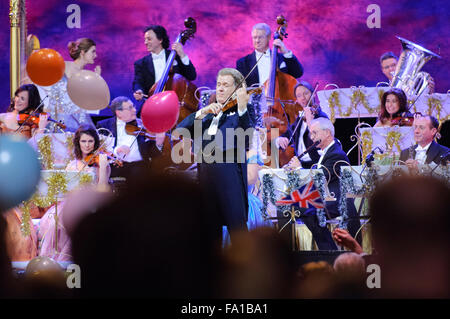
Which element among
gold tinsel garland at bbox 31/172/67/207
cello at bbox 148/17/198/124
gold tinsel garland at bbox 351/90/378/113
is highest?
cello at bbox 148/17/198/124

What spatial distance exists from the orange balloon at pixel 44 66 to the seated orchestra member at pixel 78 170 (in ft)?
1.59

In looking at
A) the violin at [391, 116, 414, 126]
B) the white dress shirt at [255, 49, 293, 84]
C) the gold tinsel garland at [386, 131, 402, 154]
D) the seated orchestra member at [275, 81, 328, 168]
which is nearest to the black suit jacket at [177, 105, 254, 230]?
the seated orchestra member at [275, 81, 328, 168]

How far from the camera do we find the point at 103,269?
2.68 meters

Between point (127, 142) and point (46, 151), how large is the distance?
2.33ft

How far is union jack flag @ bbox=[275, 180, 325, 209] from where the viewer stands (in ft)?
14.0

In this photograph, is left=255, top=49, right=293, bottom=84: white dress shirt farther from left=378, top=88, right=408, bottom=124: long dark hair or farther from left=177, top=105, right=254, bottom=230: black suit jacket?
left=177, top=105, right=254, bottom=230: black suit jacket

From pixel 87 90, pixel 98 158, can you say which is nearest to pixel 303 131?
pixel 98 158

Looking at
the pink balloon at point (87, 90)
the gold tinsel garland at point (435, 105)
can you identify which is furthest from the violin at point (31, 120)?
the gold tinsel garland at point (435, 105)

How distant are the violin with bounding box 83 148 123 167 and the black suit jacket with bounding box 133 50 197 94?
3.09 feet

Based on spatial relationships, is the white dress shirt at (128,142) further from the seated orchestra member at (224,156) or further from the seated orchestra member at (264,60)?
the seated orchestra member at (264,60)

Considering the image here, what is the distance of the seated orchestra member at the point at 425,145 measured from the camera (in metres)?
4.58

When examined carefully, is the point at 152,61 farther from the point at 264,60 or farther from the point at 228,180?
the point at 228,180
